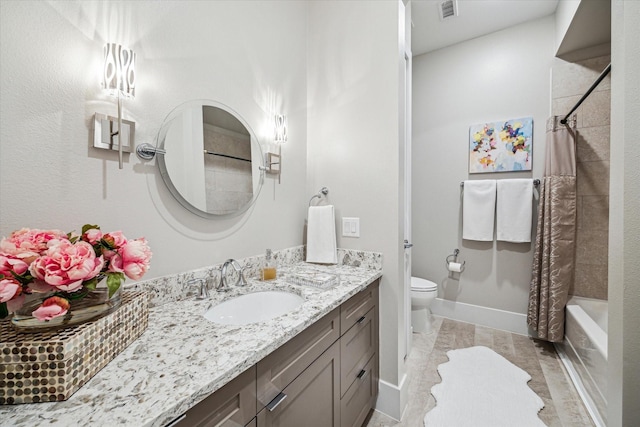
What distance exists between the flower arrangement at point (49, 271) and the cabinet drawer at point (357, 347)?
924mm

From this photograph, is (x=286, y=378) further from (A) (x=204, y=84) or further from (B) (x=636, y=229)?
(B) (x=636, y=229)

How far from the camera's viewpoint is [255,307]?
47.6 inches

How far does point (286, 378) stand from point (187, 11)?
1520mm

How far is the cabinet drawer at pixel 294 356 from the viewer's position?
0.75 meters

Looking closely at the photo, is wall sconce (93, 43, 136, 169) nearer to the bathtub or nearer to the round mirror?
the round mirror

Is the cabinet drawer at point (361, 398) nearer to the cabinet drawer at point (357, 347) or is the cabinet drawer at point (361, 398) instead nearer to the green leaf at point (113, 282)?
the cabinet drawer at point (357, 347)

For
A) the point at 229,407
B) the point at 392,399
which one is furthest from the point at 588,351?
the point at 229,407

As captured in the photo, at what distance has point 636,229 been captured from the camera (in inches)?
40.6

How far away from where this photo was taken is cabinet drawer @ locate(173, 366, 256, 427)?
569 millimetres

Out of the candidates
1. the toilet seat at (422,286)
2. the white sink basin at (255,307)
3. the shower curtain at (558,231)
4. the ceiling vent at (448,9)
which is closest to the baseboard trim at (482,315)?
the shower curtain at (558,231)

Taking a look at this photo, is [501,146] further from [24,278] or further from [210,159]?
[24,278]

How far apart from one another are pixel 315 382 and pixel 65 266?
0.85 metres

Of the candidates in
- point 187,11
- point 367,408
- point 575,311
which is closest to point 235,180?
point 187,11

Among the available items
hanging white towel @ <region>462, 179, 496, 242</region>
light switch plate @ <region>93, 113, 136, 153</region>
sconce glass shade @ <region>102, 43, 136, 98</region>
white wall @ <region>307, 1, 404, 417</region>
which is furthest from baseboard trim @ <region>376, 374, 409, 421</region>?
sconce glass shade @ <region>102, 43, 136, 98</region>
